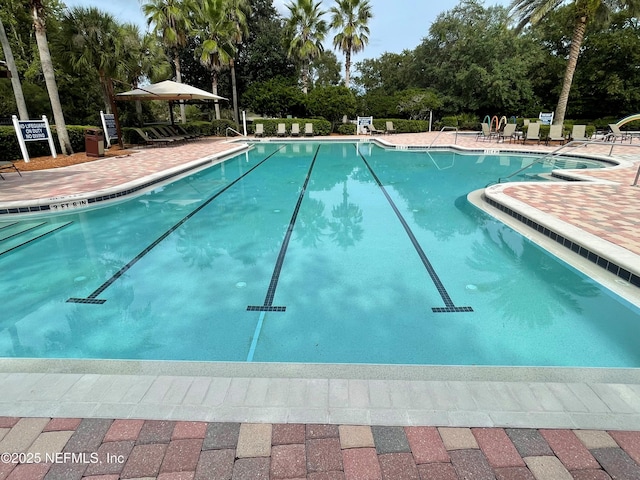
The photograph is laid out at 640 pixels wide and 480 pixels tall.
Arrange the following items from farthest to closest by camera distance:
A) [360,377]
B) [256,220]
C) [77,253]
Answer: [256,220]
[77,253]
[360,377]

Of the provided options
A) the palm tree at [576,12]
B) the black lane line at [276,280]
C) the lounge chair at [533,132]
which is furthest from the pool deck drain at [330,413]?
the palm tree at [576,12]

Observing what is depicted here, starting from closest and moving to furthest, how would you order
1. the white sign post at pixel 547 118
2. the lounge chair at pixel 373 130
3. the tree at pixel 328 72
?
1. the white sign post at pixel 547 118
2. the lounge chair at pixel 373 130
3. the tree at pixel 328 72

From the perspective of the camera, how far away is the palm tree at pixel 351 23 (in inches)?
959

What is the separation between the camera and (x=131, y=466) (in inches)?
64.5

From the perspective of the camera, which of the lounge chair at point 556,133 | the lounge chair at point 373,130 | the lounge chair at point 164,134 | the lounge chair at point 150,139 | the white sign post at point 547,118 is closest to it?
the lounge chair at point 556,133

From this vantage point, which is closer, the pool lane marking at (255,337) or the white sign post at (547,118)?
the pool lane marking at (255,337)

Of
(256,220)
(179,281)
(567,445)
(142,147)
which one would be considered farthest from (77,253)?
(142,147)

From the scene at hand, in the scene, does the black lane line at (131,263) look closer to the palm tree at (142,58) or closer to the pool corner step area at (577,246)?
the pool corner step area at (577,246)

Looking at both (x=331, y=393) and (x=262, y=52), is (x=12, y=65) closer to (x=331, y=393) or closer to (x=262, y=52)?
(x=331, y=393)

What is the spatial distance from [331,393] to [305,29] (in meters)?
26.7

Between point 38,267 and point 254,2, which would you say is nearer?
point 38,267

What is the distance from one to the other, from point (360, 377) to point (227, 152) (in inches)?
535

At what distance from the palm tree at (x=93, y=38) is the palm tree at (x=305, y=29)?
13.3m

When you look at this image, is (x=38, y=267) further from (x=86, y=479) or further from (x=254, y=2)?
(x=254, y=2)
